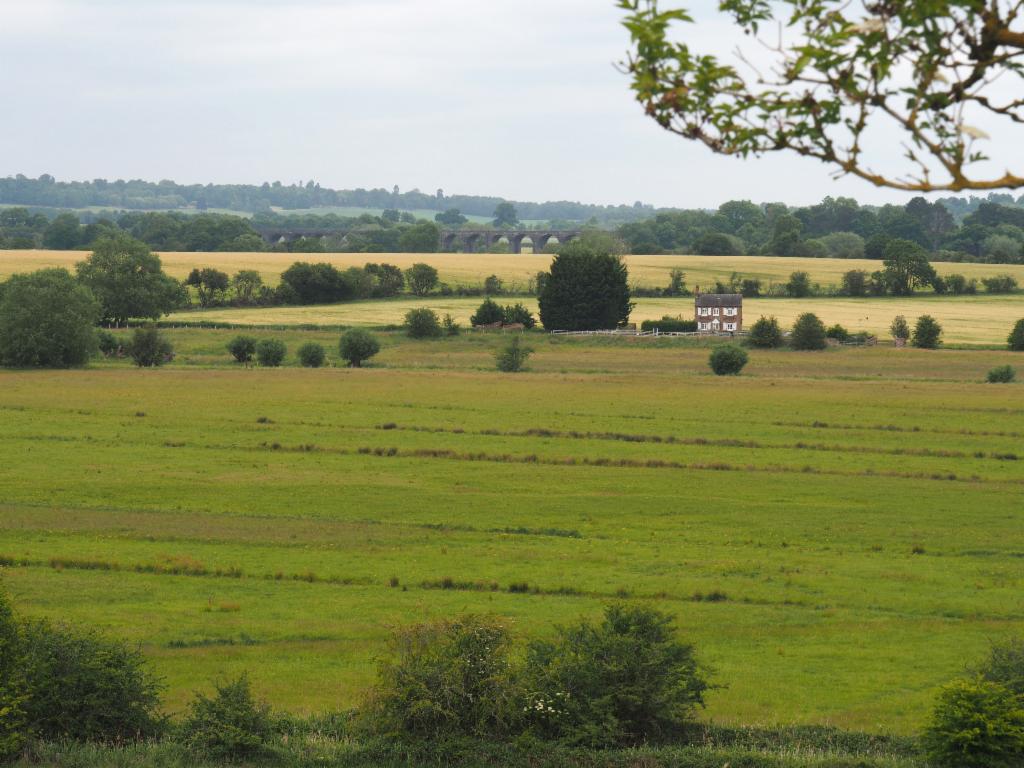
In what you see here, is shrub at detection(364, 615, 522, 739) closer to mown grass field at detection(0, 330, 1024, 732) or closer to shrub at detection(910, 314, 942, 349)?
mown grass field at detection(0, 330, 1024, 732)

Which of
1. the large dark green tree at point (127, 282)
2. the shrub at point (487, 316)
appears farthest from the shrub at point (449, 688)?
the large dark green tree at point (127, 282)

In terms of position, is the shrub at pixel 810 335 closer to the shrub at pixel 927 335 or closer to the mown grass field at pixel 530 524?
the shrub at pixel 927 335

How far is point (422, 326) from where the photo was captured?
120438mm

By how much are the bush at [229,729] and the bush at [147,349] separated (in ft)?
282

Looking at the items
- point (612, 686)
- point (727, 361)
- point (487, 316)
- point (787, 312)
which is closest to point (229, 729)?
point (612, 686)

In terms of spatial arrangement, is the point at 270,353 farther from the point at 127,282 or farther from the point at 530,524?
the point at 530,524

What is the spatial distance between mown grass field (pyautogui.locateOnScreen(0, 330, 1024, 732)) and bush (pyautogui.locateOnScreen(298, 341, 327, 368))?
20.1 metres

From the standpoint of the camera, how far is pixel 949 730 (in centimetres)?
1861

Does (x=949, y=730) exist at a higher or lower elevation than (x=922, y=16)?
lower

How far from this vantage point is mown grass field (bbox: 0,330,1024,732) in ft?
92.4

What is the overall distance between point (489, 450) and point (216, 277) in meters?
103

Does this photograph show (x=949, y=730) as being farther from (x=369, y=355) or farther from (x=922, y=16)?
(x=369, y=355)

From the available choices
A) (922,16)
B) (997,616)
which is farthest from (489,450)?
(922,16)

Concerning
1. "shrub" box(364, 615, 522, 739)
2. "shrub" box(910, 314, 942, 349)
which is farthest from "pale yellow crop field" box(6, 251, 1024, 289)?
"shrub" box(364, 615, 522, 739)
